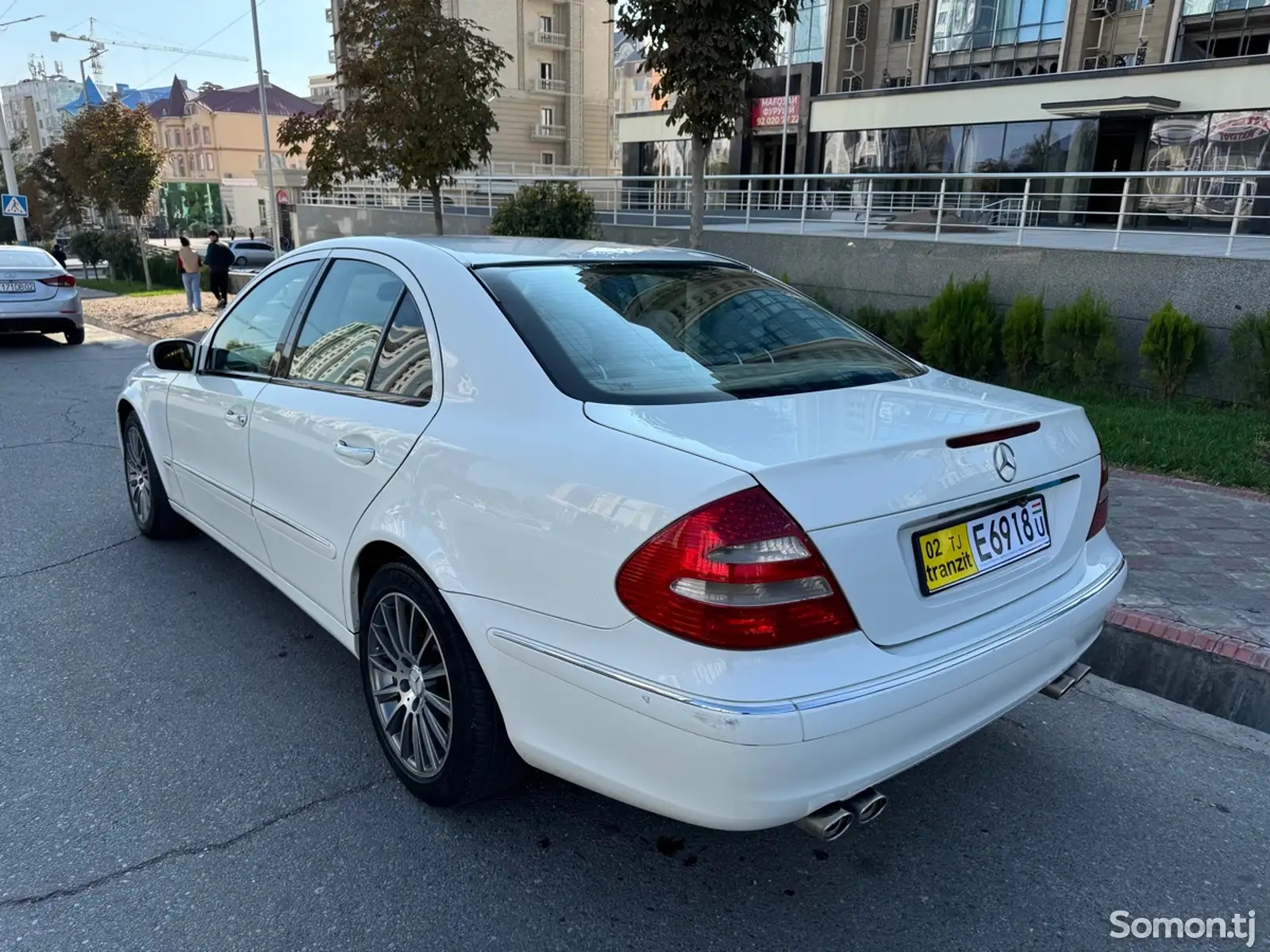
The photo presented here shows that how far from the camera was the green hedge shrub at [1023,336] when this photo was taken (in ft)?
27.0

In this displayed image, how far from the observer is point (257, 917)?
234 centimetres

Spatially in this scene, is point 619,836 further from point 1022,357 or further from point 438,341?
point 1022,357

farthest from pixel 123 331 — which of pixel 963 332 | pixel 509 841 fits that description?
pixel 509 841

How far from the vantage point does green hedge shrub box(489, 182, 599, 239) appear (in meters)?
13.8

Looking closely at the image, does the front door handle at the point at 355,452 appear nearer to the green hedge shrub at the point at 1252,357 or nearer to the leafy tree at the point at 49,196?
the green hedge shrub at the point at 1252,357

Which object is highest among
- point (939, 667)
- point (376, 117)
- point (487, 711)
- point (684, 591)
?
point (376, 117)

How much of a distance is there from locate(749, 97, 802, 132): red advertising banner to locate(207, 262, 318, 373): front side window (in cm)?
3147

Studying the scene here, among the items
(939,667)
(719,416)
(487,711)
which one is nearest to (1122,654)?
(939,667)

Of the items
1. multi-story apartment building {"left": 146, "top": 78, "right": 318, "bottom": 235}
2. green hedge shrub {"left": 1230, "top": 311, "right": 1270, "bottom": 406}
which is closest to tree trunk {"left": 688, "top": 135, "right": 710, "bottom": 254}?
green hedge shrub {"left": 1230, "top": 311, "right": 1270, "bottom": 406}

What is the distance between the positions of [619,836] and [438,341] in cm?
157

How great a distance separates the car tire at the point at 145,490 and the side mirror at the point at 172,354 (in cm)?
50

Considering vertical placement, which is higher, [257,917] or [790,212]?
[790,212]

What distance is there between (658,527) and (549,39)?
56040 millimetres

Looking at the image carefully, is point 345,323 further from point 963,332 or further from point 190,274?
point 190,274
